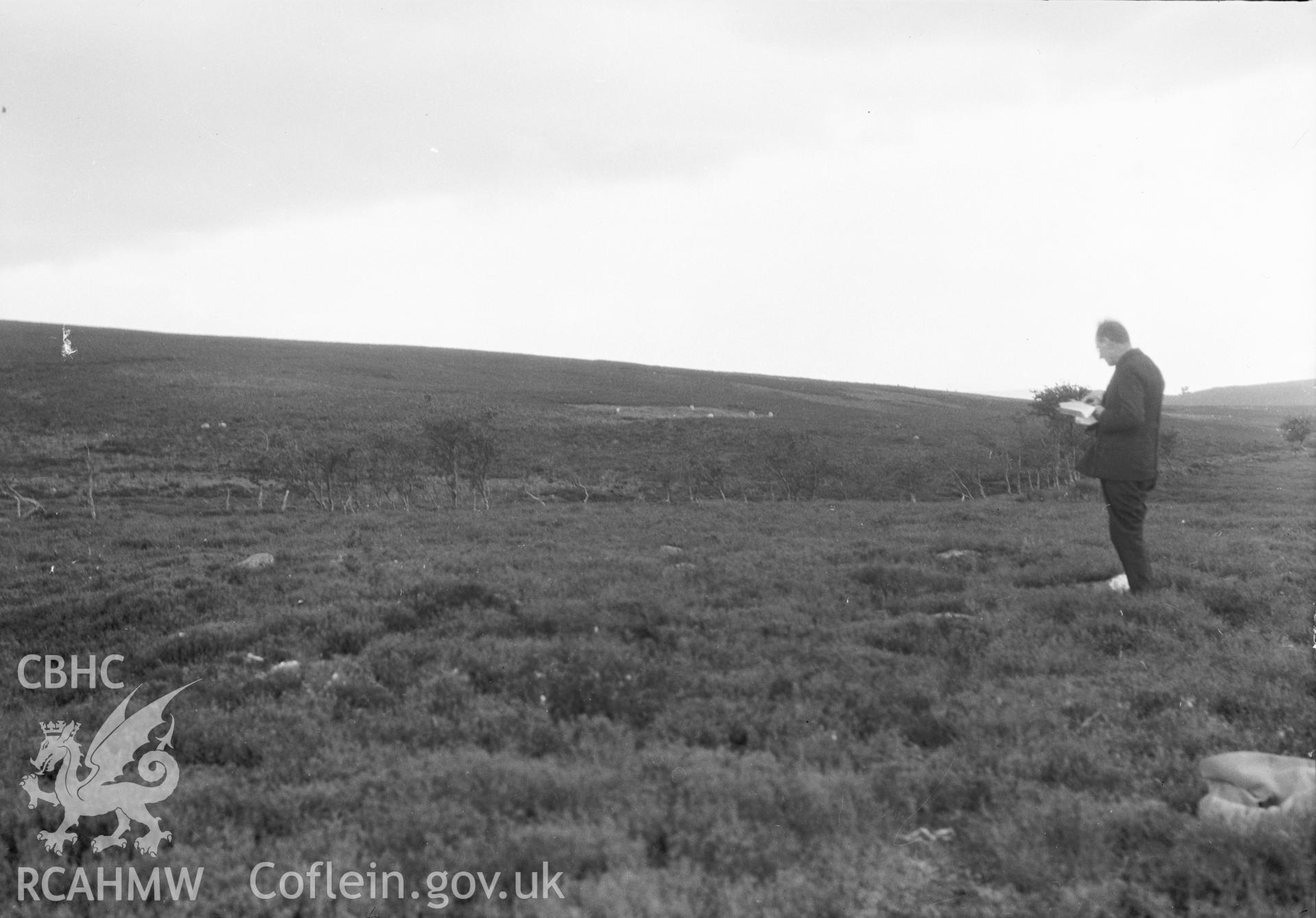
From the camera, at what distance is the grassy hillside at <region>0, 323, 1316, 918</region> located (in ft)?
15.3

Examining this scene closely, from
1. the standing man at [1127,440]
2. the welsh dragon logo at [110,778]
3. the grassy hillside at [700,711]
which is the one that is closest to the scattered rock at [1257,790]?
the grassy hillside at [700,711]

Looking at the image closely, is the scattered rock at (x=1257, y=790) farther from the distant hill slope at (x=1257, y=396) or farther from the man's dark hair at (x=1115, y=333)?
the distant hill slope at (x=1257, y=396)

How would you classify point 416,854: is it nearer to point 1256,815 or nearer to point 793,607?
point 1256,815

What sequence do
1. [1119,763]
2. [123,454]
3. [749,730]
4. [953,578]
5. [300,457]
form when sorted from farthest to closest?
[123,454] < [300,457] < [953,578] < [749,730] < [1119,763]

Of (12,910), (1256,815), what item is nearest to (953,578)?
(1256,815)

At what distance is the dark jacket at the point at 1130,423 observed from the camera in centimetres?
924

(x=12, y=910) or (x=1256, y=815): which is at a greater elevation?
(x=1256, y=815)

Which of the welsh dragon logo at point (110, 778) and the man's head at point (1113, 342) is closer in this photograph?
the welsh dragon logo at point (110, 778)

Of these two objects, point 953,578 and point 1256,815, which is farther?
point 953,578

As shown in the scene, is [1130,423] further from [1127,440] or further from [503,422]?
[503,422]

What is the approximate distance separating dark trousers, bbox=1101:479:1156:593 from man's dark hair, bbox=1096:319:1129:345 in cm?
156

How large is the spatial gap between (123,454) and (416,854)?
4296 centimetres

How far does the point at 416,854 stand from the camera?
4.94m

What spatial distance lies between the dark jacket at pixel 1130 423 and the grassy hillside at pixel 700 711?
1.39 metres
